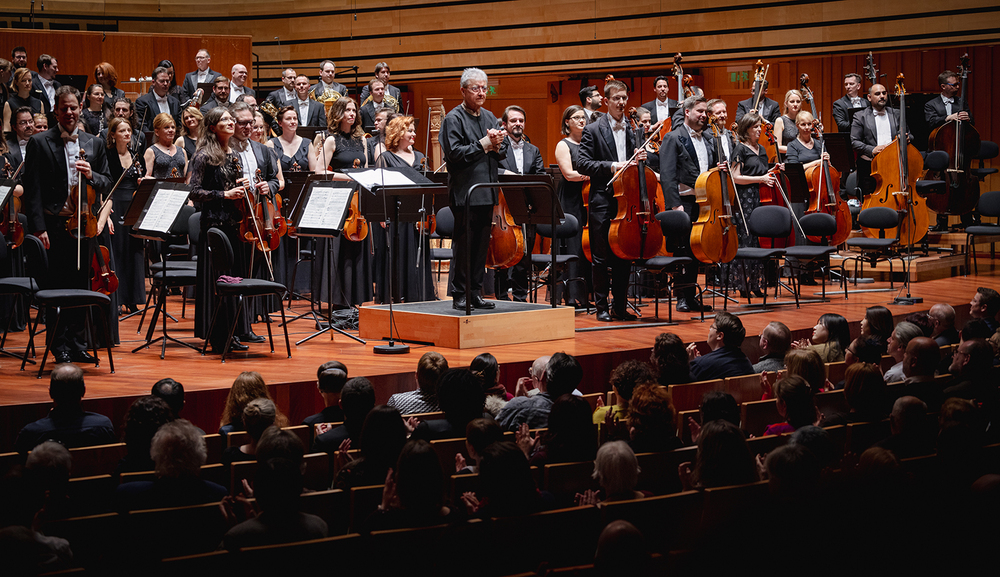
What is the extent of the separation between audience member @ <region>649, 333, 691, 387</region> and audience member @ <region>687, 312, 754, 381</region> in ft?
0.61

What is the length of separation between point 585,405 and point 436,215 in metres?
4.36

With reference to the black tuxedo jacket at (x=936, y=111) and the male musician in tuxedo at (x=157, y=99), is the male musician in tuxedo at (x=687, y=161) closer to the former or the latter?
the black tuxedo jacket at (x=936, y=111)

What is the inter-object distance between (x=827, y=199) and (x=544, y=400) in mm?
5264

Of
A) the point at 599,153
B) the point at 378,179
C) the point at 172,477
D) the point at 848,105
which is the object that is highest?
the point at 848,105

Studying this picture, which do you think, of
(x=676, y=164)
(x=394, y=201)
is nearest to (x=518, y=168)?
(x=676, y=164)

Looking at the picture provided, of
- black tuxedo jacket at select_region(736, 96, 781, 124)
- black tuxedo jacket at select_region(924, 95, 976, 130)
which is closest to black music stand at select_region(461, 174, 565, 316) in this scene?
black tuxedo jacket at select_region(736, 96, 781, 124)

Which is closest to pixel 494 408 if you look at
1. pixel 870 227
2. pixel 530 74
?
pixel 870 227

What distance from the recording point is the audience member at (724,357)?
15.0ft

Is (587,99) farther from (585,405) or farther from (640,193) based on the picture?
(585,405)

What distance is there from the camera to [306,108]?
950cm

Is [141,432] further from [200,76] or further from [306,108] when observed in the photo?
[200,76]

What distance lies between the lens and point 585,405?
3.20 meters

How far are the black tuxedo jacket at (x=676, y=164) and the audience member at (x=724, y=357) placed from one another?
258 centimetres

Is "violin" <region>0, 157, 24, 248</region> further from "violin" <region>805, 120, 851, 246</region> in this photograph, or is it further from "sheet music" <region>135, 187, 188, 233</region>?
"violin" <region>805, 120, 851, 246</region>
